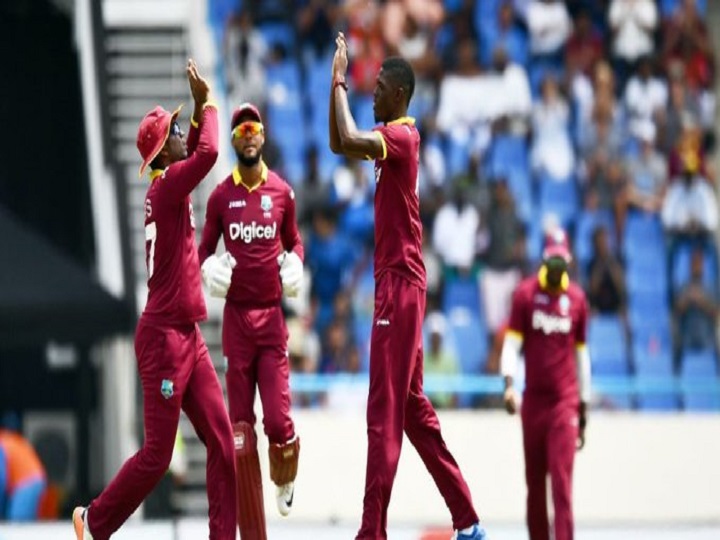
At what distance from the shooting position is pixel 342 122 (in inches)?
550

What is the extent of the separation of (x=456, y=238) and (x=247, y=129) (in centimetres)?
1213

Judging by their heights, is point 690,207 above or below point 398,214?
below

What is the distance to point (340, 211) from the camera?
92.2ft

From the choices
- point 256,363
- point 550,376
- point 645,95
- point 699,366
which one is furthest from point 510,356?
point 645,95

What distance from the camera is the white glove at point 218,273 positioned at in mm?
15664

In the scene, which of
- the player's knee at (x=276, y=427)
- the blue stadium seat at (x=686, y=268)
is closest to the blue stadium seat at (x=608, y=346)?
the blue stadium seat at (x=686, y=268)

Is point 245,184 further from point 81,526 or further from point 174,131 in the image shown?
point 81,526

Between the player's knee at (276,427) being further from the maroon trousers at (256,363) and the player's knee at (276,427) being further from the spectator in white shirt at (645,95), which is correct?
the spectator in white shirt at (645,95)

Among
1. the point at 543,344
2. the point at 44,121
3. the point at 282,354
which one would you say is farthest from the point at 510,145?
the point at 282,354

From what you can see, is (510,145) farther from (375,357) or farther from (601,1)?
(375,357)

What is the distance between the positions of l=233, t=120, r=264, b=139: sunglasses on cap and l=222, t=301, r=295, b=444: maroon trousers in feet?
3.29

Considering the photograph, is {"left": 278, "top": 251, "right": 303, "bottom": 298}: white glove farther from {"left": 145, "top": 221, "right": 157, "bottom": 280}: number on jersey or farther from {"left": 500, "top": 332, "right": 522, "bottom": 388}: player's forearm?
{"left": 500, "top": 332, "right": 522, "bottom": 388}: player's forearm

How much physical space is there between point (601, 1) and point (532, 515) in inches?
571

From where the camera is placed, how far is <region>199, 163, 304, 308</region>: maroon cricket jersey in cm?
1577
